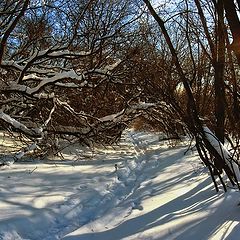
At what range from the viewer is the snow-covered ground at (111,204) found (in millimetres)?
4629

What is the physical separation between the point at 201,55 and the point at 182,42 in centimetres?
500

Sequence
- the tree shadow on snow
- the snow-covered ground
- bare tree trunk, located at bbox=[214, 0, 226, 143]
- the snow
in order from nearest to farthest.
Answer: the tree shadow on snow, the snow-covered ground, the snow, bare tree trunk, located at bbox=[214, 0, 226, 143]

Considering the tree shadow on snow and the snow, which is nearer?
the tree shadow on snow

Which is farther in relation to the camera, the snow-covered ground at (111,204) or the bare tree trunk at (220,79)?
the bare tree trunk at (220,79)

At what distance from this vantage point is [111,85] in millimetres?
12914

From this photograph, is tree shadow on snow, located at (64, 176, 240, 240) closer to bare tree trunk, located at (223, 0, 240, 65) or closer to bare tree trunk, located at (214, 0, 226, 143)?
bare tree trunk, located at (223, 0, 240, 65)

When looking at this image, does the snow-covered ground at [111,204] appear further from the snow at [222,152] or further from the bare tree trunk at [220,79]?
the bare tree trunk at [220,79]

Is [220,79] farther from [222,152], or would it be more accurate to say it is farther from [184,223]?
[184,223]

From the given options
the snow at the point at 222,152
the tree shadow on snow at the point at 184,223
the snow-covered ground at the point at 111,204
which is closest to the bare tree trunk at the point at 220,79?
the snow-covered ground at the point at 111,204

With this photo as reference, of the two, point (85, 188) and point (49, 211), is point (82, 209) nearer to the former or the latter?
point (49, 211)

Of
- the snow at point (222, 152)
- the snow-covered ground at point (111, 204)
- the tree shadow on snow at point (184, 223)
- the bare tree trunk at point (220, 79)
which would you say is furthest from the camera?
the bare tree trunk at point (220, 79)

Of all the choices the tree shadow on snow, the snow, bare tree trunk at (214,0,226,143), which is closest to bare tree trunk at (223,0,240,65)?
bare tree trunk at (214,0,226,143)

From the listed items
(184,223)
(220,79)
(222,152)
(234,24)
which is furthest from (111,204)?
(234,24)

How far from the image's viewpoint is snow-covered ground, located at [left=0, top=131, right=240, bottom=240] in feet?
15.2
